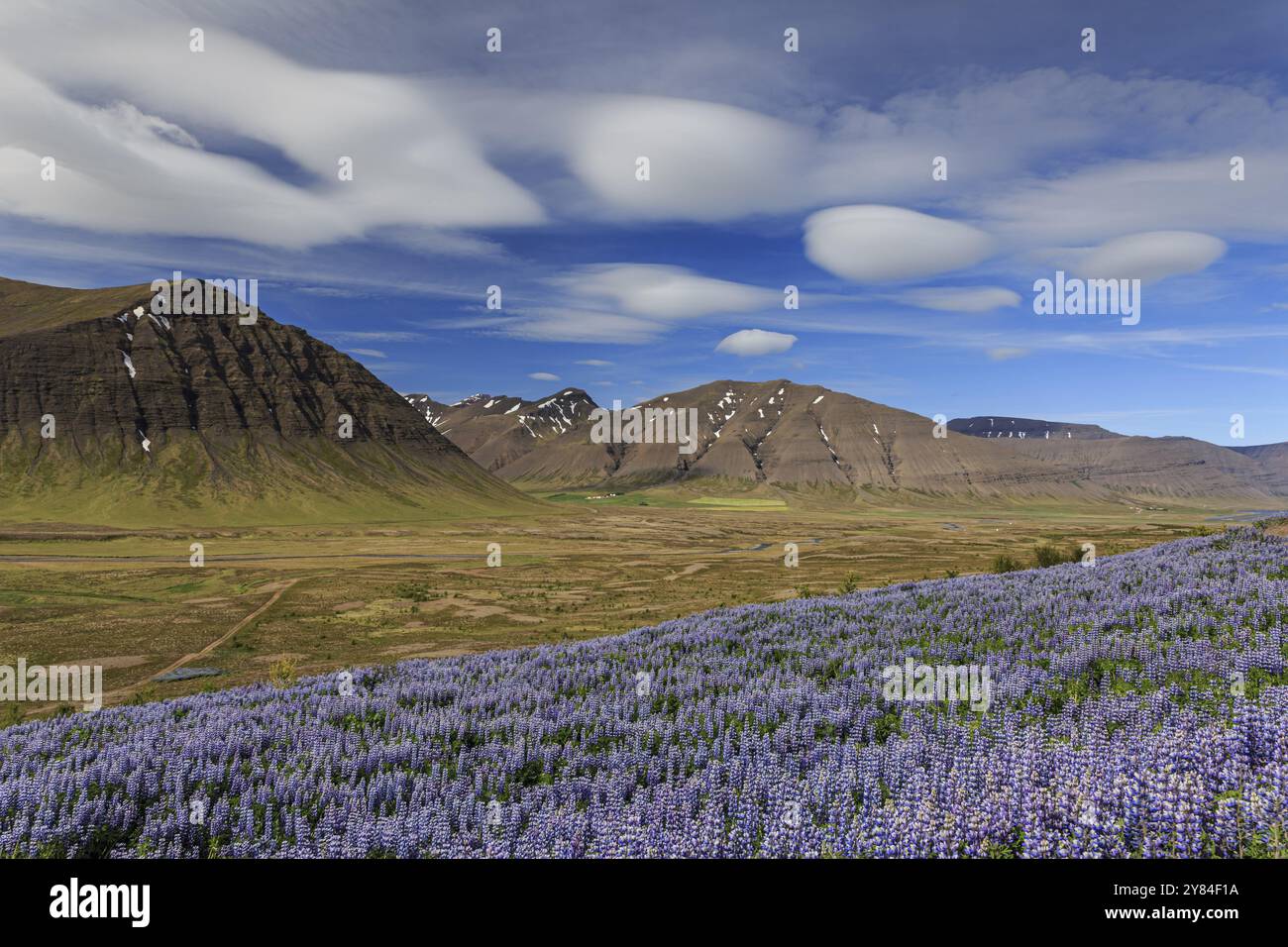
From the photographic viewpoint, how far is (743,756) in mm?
5980

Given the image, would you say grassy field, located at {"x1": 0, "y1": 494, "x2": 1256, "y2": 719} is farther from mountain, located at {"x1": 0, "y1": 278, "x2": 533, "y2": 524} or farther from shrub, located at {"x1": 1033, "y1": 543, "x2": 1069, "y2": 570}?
mountain, located at {"x1": 0, "y1": 278, "x2": 533, "y2": 524}

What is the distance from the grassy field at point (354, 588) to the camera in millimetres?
37094

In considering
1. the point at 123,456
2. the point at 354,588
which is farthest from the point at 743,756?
the point at 123,456

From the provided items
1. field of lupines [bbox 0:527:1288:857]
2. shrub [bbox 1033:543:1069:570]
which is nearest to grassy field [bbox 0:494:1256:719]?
shrub [bbox 1033:543:1069:570]

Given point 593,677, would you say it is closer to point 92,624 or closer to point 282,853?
point 282,853

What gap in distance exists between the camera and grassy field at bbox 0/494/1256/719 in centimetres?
3709

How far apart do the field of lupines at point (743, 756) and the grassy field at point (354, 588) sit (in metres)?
8.50

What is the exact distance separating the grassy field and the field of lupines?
8503mm

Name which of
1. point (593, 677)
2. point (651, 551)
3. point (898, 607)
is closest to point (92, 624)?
point (593, 677)

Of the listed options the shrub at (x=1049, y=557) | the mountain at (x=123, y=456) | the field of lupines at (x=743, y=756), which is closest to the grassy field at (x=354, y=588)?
the shrub at (x=1049, y=557)

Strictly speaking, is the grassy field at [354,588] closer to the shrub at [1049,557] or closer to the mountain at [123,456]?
the shrub at [1049,557]

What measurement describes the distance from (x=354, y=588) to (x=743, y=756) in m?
63.4

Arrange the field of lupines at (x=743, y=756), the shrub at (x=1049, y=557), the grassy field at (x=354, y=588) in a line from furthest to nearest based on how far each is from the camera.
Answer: the shrub at (x=1049, y=557), the grassy field at (x=354, y=588), the field of lupines at (x=743, y=756)
